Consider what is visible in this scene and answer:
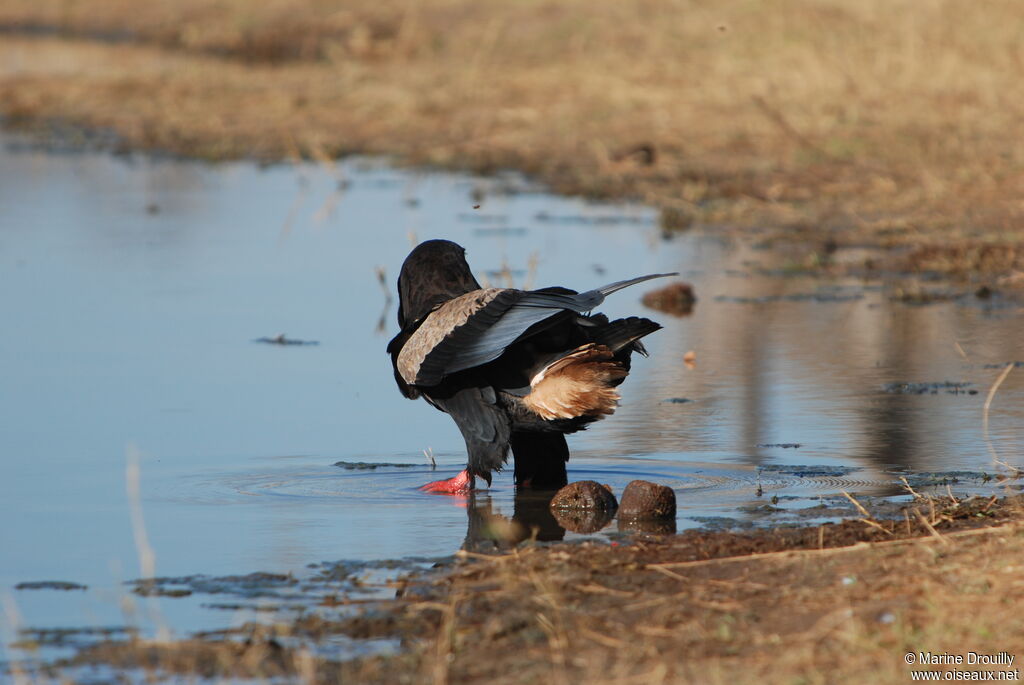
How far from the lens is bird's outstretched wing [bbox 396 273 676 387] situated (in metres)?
5.07

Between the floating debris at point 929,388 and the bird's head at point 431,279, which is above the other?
the bird's head at point 431,279

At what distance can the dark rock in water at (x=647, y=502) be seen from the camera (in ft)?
16.0

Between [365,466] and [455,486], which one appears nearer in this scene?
[455,486]

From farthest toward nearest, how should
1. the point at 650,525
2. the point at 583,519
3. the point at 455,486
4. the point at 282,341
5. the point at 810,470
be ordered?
1. the point at 282,341
2. the point at 810,470
3. the point at 455,486
4. the point at 583,519
5. the point at 650,525

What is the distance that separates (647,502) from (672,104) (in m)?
11.0

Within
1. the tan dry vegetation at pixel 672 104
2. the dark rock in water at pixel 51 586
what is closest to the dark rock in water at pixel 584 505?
the dark rock in water at pixel 51 586

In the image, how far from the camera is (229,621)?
3.92 metres

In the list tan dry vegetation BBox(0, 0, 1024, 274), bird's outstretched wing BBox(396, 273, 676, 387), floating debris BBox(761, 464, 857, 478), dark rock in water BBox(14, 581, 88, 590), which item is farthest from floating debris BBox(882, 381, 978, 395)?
dark rock in water BBox(14, 581, 88, 590)

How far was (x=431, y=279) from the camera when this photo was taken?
5.71 m

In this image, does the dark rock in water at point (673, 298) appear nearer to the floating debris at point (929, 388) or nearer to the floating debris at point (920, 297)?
the floating debris at point (920, 297)

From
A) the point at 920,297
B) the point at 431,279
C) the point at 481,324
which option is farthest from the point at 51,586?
the point at 920,297

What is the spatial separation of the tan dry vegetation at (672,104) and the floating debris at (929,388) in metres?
2.70

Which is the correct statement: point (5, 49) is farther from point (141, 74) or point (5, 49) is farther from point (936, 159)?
point (936, 159)

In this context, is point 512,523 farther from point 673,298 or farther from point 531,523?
point 673,298
